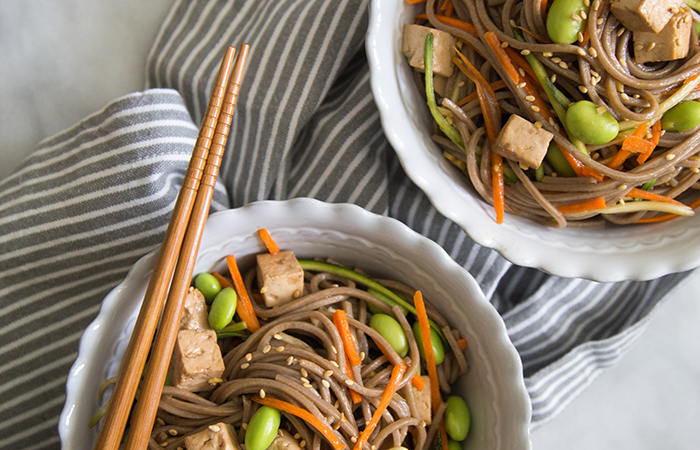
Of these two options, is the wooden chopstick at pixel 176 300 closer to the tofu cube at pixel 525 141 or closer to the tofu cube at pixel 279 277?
the tofu cube at pixel 279 277

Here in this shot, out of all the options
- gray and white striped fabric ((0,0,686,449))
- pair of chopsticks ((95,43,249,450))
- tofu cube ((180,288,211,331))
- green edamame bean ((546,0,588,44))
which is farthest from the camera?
gray and white striped fabric ((0,0,686,449))

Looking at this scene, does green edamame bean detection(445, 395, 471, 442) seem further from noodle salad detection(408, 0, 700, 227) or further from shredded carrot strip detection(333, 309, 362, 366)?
noodle salad detection(408, 0, 700, 227)

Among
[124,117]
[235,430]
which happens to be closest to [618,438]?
[235,430]

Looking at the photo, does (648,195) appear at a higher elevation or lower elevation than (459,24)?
lower

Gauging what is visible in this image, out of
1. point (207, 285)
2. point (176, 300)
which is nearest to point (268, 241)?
point (207, 285)

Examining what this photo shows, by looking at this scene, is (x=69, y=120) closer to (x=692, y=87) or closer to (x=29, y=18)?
(x=29, y=18)

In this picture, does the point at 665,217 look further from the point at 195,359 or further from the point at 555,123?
the point at 195,359

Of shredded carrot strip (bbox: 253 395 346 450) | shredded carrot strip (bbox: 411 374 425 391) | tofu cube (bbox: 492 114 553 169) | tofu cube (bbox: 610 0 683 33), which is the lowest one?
shredded carrot strip (bbox: 253 395 346 450)

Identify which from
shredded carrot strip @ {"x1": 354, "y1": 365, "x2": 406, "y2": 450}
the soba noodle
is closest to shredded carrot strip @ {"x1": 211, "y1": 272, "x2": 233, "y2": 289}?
the soba noodle
